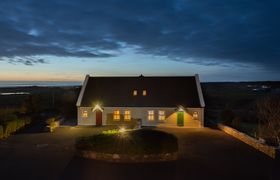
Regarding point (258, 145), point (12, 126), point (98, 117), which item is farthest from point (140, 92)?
point (258, 145)

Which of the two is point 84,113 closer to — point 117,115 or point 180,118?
point 117,115

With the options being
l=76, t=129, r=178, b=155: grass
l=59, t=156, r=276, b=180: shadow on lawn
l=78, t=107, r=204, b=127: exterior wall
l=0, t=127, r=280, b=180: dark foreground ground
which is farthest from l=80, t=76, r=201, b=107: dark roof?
l=59, t=156, r=276, b=180: shadow on lawn

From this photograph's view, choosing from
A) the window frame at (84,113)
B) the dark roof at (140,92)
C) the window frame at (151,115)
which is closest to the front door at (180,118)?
the dark roof at (140,92)

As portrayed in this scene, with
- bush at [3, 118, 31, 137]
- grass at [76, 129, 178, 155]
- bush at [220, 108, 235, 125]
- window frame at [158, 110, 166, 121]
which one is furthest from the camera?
bush at [220, 108, 235, 125]

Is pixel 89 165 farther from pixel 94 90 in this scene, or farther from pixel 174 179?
pixel 94 90

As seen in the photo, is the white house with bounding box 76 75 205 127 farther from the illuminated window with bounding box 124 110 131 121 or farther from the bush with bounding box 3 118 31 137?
the bush with bounding box 3 118 31 137

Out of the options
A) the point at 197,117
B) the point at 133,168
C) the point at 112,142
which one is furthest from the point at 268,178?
the point at 197,117
